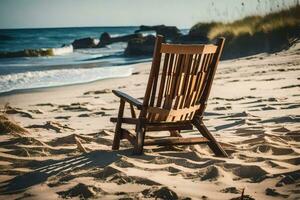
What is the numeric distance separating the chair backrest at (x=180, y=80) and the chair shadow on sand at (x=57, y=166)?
0.57 meters

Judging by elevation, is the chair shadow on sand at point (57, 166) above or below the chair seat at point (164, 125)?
below

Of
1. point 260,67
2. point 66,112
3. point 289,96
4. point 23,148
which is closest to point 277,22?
point 260,67

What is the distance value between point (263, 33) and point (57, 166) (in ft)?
43.9

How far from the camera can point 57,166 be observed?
3.56 meters

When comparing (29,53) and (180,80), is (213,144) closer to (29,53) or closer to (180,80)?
(180,80)

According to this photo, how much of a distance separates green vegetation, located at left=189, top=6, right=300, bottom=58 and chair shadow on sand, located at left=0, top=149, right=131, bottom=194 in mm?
11515

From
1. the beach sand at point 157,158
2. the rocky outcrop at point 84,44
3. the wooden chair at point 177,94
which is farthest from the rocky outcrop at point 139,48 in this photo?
the wooden chair at point 177,94

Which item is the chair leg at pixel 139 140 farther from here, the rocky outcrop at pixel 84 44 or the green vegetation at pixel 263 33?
the rocky outcrop at pixel 84 44

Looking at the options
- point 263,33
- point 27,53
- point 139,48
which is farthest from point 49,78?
point 27,53

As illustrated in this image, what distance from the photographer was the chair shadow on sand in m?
3.09

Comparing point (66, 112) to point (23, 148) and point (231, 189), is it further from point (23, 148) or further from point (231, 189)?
point (231, 189)

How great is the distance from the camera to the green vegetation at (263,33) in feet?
46.8

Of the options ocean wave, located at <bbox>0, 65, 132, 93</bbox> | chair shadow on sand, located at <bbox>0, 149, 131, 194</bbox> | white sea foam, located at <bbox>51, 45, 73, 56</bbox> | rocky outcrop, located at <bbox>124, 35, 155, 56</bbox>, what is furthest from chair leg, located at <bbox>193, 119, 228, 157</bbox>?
white sea foam, located at <bbox>51, 45, 73, 56</bbox>

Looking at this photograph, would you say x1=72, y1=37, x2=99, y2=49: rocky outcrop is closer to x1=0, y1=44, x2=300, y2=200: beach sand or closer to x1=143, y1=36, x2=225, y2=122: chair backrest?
x1=0, y1=44, x2=300, y2=200: beach sand
